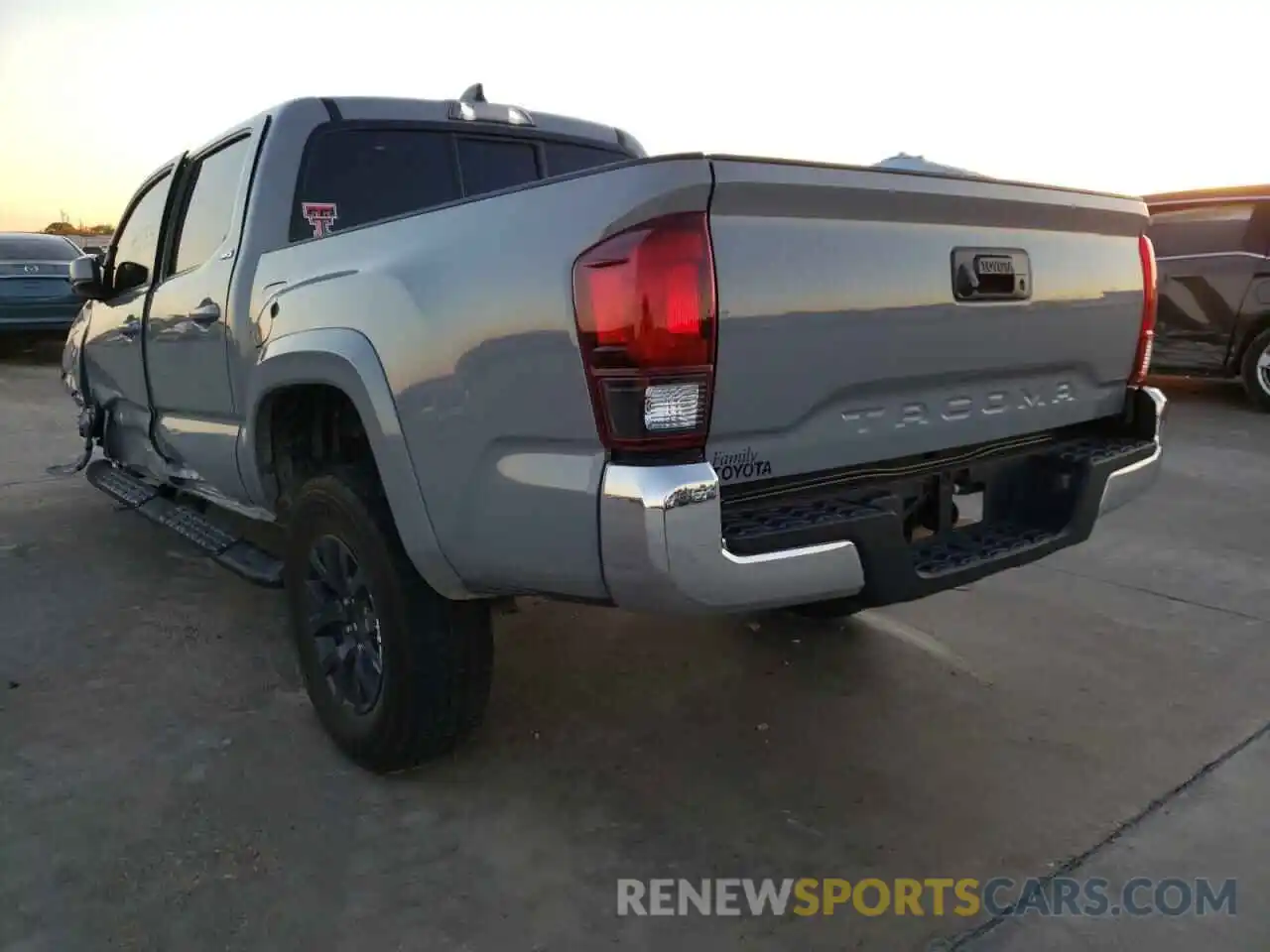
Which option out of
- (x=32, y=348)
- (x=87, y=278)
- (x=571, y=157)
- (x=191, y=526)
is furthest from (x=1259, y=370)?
(x=32, y=348)

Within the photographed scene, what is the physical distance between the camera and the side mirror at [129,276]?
4469 millimetres

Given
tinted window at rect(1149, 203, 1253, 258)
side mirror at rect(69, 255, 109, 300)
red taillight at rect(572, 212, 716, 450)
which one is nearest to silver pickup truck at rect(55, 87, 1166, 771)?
red taillight at rect(572, 212, 716, 450)

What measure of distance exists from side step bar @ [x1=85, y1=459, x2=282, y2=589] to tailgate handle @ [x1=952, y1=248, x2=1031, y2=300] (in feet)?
7.59

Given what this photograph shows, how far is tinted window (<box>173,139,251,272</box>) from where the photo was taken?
3750 mm

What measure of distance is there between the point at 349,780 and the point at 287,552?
714 millimetres

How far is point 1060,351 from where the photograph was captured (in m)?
2.83

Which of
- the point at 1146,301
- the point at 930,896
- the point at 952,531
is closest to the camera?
the point at 930,896

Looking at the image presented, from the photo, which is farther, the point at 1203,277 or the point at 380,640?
the point at 1203,277

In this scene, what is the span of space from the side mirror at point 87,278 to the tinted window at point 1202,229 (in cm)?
799

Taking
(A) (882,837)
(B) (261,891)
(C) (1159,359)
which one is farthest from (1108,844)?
(C) (1159,359)

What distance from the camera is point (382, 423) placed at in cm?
254

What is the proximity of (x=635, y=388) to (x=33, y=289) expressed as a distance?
12369 millimetres

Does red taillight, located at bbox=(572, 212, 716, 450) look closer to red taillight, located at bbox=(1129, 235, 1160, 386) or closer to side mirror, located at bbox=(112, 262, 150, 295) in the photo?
red taillight, located at bbox=(1129, 235, 1160, 386)

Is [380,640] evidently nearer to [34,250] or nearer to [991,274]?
[991,274]
